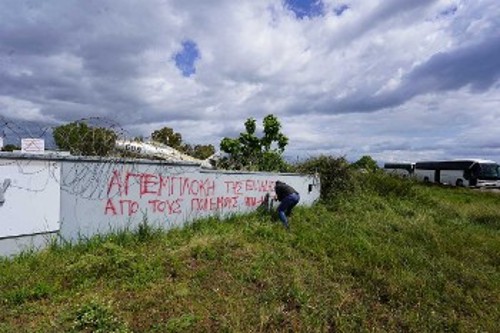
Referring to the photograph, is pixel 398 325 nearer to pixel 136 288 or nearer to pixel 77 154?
pixel 136 288

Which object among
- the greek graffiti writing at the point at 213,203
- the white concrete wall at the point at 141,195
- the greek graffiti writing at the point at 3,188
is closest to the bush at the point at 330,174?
the white concrete wall at the point at 141,195

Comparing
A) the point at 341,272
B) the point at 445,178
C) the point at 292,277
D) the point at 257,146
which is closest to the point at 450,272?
the point at 341,272

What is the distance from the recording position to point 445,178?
129ft

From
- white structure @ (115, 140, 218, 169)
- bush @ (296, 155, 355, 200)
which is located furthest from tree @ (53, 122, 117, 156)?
bush @ (296, 155, 355, 200)

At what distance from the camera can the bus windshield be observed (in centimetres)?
3478

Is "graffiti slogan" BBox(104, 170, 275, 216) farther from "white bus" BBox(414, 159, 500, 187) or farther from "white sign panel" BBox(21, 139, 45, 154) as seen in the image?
"white bus" BBox(414, 159, 500, 187)

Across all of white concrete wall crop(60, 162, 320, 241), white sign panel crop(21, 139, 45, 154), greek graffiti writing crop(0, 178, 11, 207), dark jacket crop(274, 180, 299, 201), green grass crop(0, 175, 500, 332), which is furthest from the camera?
dark jacket crop(274, 180, 299, 201)

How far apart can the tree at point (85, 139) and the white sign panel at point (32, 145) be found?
0.35m

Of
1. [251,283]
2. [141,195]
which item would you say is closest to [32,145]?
[141,195]

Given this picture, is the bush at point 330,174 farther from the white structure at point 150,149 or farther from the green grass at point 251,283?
the white structure at point 150,149

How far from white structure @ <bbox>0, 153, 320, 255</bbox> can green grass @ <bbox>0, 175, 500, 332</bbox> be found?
1.14ft

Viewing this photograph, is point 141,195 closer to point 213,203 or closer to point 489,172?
point 213,203

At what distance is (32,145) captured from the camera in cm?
634

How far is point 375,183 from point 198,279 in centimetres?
1142
